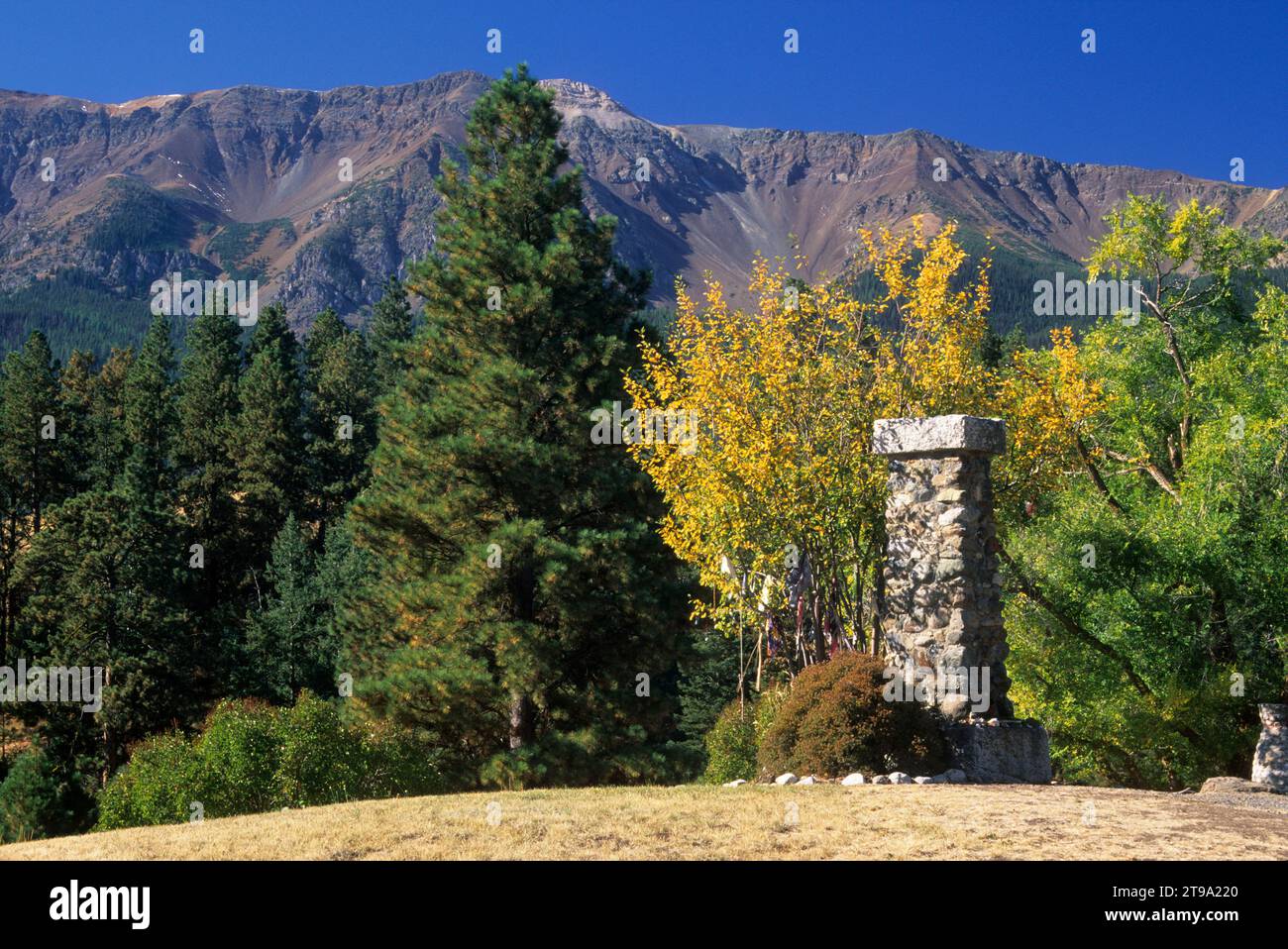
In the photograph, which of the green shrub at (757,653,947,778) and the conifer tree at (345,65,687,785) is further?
the conifer tree at (345,65,687,785)

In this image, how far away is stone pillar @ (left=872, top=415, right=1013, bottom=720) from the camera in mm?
15125

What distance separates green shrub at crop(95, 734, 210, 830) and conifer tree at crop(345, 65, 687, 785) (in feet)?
13.2

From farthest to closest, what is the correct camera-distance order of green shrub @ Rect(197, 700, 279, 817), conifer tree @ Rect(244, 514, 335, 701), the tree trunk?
conifer tree @ Rect(244, 514, 335, 701), the tree trunk, green shrub @ Rect(197, 700, 279, 817)

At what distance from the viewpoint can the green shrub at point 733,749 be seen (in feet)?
91.5

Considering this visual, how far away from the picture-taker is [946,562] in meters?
15.2

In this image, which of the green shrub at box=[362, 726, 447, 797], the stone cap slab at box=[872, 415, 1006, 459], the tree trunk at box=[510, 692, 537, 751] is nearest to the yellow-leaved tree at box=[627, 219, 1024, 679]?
the stone cap slab at box=[872, 415, 1006, 459]

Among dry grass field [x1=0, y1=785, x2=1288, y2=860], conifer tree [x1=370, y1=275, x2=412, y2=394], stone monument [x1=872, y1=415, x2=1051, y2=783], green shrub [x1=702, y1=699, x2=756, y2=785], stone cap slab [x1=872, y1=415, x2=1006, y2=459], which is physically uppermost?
conifer tree [x1=370, y1=275, x2=412, y2=394]

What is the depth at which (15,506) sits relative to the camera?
58688 mm

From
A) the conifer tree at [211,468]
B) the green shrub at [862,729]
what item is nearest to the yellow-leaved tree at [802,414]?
the green shrub at [862,729]

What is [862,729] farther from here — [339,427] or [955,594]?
[339,427]

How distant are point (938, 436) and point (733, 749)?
16526 mm

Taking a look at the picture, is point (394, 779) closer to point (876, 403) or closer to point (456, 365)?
point (876, 403)

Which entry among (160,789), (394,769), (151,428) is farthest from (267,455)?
(394,769)

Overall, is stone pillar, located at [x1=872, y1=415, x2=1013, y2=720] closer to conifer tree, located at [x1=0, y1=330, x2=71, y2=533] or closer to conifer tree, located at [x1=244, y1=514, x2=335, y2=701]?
conifer tree, located at [x1=244, y1=514, x2=335, y2=701]
